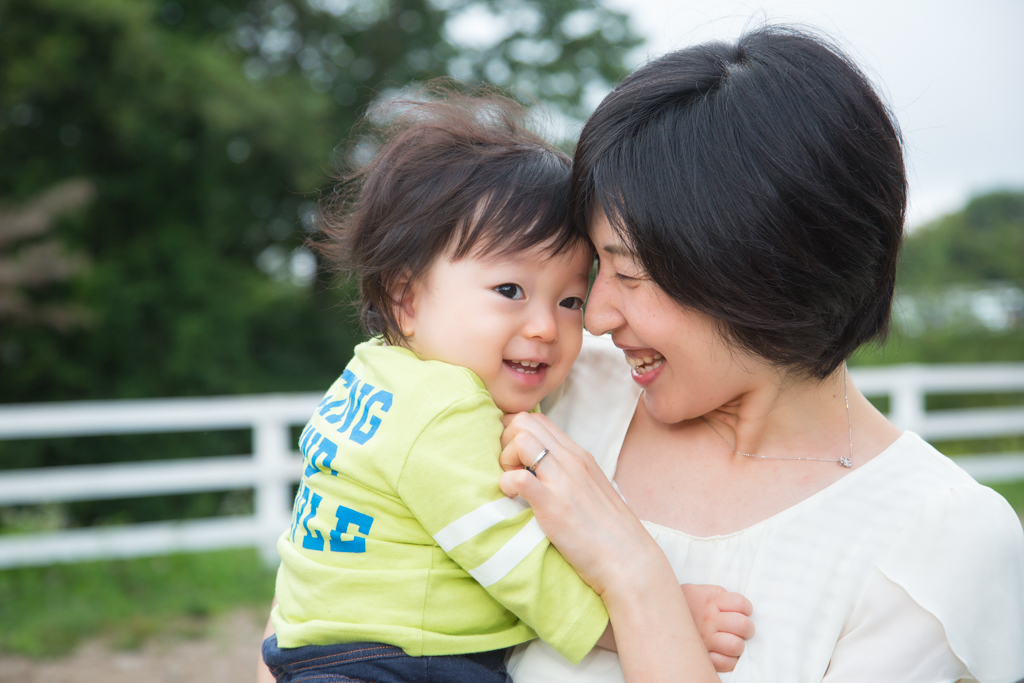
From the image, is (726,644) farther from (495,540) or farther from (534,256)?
(534,256)

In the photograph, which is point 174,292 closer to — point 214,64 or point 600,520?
point 214,64

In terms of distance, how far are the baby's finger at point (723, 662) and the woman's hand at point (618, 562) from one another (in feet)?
0.22

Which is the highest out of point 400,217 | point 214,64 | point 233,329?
point 400,217

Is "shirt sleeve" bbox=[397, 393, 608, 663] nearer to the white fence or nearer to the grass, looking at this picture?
the grass

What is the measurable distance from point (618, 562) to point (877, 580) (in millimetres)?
412

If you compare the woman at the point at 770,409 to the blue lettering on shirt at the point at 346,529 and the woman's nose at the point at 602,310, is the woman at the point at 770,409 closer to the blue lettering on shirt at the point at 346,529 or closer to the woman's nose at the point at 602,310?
the woman's nose at the point at 602,310

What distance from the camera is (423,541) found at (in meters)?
1.32

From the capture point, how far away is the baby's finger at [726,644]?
48.3 inches

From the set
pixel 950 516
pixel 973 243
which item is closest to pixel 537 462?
pixel 950 516

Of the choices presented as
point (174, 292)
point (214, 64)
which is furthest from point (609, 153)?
point (174, 292)

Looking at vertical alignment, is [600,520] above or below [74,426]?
above

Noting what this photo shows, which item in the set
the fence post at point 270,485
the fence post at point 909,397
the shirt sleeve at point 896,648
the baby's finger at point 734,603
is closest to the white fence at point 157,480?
the fence post at point 270,485

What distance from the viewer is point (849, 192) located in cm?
126

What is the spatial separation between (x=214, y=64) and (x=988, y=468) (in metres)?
8.88
